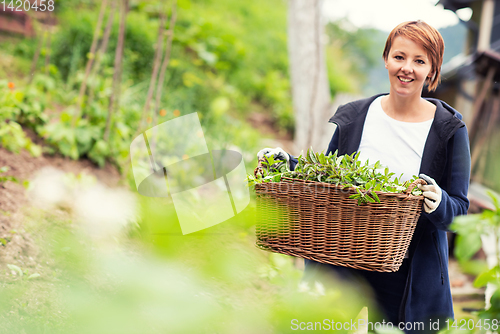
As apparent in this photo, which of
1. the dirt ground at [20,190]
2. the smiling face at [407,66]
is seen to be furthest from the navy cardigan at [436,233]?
the dirt ground at [20,190]

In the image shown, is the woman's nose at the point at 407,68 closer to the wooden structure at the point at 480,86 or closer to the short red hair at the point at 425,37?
the short red hair at the point at 425,37

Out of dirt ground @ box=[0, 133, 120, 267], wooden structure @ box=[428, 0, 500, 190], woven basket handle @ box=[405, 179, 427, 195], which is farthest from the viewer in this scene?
wooden structure @ box=[428, 0, 500, 190]

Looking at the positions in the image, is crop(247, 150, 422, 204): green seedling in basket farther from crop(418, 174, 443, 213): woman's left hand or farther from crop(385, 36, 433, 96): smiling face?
crop(385, 36, 433, 96): smiling face

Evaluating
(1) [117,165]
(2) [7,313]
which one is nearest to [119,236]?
(2) [7,313]

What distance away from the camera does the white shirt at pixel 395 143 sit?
149 cm

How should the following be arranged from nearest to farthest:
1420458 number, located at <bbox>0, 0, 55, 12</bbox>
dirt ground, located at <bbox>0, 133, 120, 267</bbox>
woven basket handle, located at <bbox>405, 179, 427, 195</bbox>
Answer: woven basket handle, located at <bbox>405, 179, 427, 195</bbox> → dirt ground, located at <bbox>0, 133, 120, 267</bbox> → 1420458 number, located at <bbox>0, 0, 55, 12</bbox>

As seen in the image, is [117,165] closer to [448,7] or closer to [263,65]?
[263,65]

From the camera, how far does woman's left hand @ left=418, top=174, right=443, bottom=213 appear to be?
4.02 ft

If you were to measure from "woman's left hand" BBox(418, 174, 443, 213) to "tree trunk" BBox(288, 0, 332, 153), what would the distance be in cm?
236

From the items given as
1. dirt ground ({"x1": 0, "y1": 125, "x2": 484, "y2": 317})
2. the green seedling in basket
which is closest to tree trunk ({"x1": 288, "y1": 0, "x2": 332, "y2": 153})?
dirt ground ({"x1": 0, "y1": 125, "x2": 484, "y2": 317})

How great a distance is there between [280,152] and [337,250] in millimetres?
420

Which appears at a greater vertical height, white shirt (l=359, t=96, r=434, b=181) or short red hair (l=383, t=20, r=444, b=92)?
short red hair (l=383, t=20, r=444, b=92)

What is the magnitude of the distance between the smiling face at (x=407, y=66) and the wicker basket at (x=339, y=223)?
0.41 meters

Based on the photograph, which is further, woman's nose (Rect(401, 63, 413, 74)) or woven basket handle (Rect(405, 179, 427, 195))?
woman's nose (Rect(401, 63, 413, 74))
